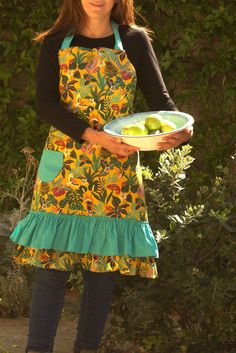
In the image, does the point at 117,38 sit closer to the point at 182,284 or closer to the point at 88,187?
the point at 88,187

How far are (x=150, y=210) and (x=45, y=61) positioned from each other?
88 centimetres

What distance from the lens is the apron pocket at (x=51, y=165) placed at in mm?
3361

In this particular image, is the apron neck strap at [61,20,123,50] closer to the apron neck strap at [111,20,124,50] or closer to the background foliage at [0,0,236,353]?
the apron neck strap at [111,20,124,50]

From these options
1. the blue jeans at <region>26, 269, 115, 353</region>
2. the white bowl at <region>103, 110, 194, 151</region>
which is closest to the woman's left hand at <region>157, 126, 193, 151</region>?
the white bowl at <region>103, 110, 194, 151</region>

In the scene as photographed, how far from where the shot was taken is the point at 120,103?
3.40m

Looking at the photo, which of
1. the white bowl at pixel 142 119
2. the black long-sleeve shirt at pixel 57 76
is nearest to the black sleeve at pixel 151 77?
the black long-sleeve shirt at pixel 57 76

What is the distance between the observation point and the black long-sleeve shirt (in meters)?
3.29

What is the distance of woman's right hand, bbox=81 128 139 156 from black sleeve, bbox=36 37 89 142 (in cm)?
5

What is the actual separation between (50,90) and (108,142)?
337mm

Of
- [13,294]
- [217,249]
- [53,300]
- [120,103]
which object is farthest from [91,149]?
[13,294]

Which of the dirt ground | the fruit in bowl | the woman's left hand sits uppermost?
the fruit in bowl

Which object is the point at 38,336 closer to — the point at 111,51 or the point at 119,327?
the point at 119,327

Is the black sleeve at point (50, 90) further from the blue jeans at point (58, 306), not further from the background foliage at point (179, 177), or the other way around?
the background foliage at point (179, 177)

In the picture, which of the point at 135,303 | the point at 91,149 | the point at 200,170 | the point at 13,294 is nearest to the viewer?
the point at 91,149
